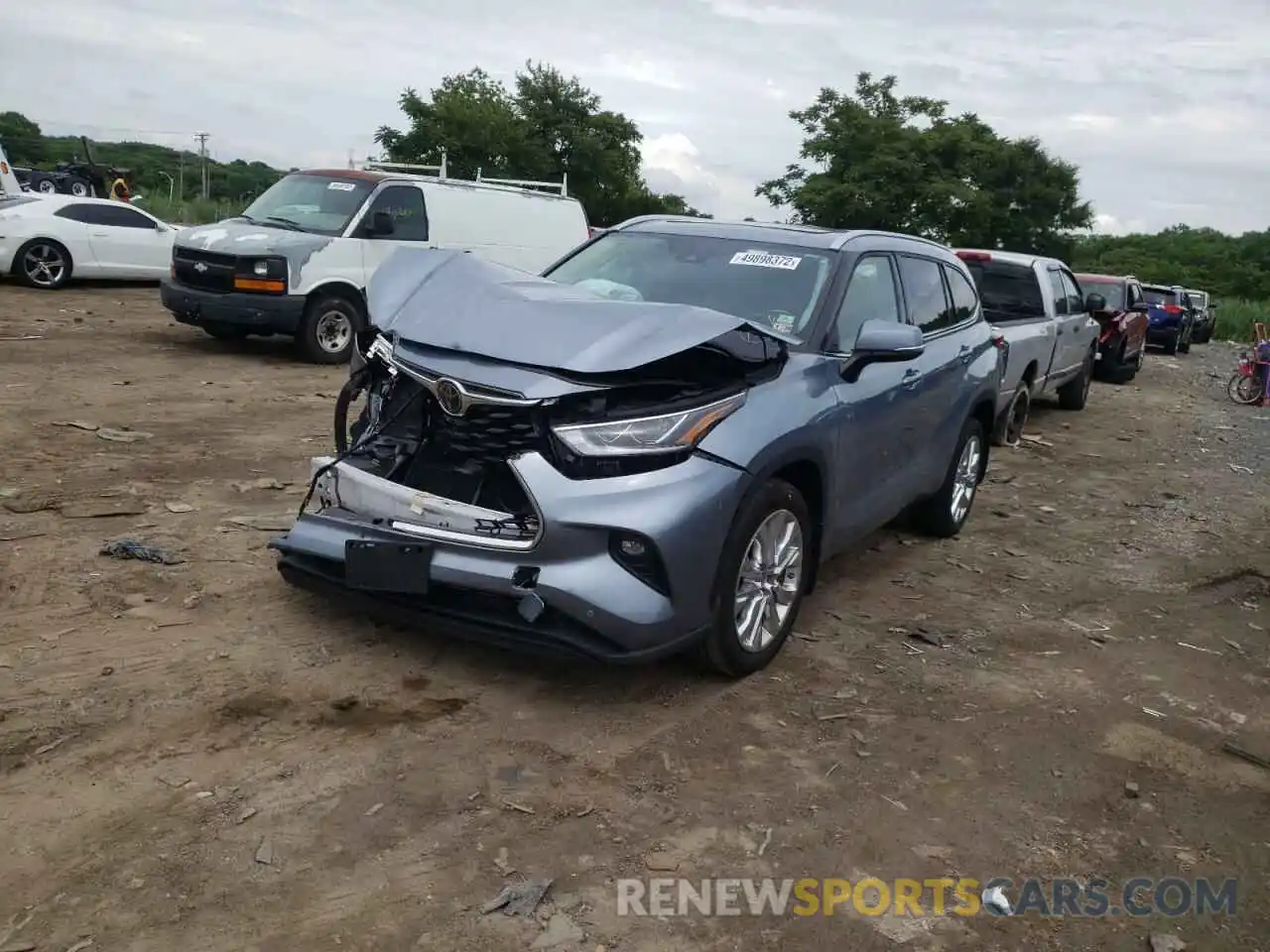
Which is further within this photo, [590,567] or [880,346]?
[880,346]

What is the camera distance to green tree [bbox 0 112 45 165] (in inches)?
1673

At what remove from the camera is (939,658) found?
495cm

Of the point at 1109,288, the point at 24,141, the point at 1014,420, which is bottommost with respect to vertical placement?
the point at 1014,420

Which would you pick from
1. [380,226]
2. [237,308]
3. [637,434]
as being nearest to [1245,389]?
[380,226]

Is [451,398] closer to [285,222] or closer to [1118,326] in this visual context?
[285,222]

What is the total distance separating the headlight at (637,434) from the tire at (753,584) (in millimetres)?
360

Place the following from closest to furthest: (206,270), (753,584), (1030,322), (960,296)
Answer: (753,584) → (960,296) → (206,270) → (1030,322)

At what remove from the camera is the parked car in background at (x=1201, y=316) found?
31.8m

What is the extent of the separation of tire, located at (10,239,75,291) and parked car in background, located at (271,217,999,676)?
42.1 ft

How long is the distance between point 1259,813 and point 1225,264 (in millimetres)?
73198

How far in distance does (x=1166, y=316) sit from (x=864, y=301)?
982 inches

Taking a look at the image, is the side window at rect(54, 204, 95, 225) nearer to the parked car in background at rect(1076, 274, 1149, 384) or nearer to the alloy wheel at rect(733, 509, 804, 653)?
the alloy wheel at rect(733, 509, 804, 653)

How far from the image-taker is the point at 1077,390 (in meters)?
13.8

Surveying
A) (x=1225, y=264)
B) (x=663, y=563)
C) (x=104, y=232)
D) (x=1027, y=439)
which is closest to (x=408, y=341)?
(x=663, y=563)
